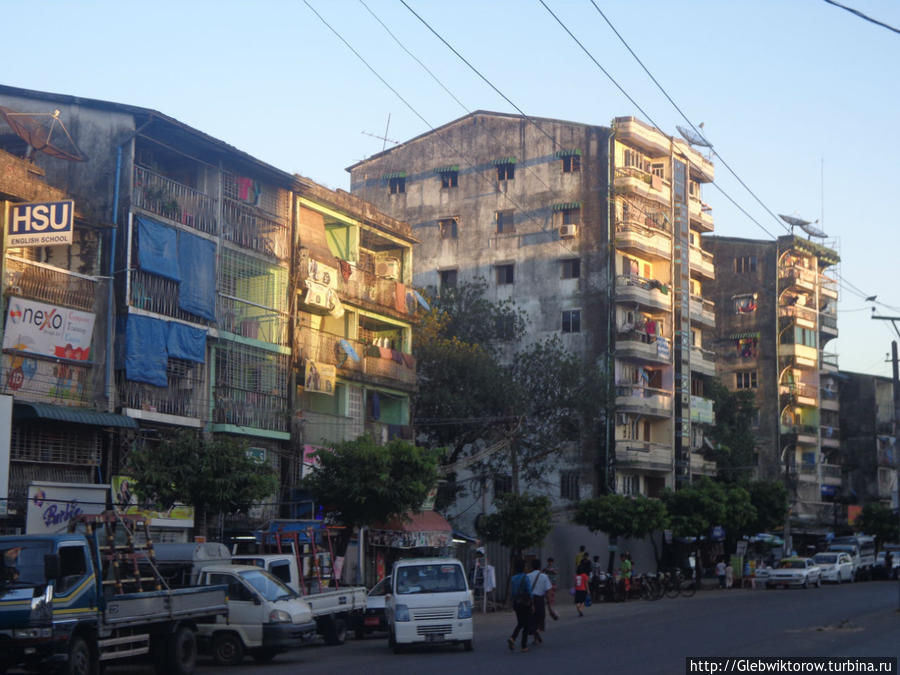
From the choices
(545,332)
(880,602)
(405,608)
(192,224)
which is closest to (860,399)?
(545,332)

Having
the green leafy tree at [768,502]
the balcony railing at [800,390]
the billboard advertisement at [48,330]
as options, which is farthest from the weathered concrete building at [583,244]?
the billboard advertisement at [48,330]

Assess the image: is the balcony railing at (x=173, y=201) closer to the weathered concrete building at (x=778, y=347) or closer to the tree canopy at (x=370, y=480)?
the tree canopy at (x=370, y=480)

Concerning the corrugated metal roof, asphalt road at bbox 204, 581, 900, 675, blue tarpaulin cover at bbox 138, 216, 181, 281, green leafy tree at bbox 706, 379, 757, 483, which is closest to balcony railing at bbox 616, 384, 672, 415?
green leafy tree at bbox 706, 379, 757, 483

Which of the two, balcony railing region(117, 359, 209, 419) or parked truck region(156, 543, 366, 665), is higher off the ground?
balcony railing region(117, 359, 209, 419)

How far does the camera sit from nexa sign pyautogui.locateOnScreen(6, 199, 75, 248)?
27.7 metres

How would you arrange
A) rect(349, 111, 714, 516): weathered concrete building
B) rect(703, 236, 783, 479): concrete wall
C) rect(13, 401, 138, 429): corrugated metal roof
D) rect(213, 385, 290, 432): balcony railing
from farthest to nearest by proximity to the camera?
rect(703, 236, 783, 479): concrete wall → rect(349, 111, 714, 516): weathered concrete building → rect(213, 385, 290, 432): balcony railing → rect(13, 401, 138, 429): corrugated metal roof

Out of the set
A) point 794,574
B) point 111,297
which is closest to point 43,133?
point 111,297

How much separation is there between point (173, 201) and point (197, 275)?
2.24 m

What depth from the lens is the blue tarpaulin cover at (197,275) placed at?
3356 cm

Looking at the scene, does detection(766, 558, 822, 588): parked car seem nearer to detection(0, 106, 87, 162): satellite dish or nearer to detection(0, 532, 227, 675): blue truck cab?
detection(0, 106, 87, 162): satellite dish

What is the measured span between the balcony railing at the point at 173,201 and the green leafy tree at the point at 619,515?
22.0m

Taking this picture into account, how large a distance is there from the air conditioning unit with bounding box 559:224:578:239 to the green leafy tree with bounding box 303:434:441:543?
90.5ft

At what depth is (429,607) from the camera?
22.4 metres

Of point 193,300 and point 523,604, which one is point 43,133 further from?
point 523,604
